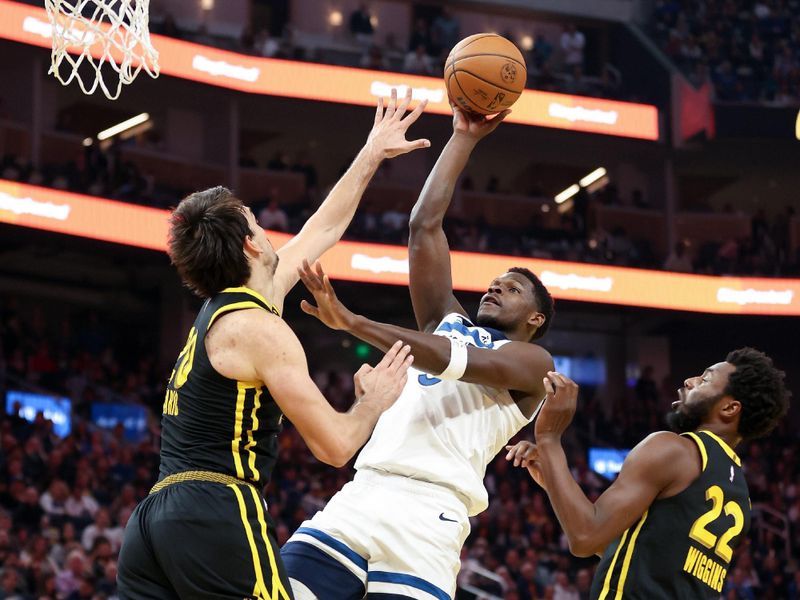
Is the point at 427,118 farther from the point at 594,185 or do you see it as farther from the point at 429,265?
the point at 429,265

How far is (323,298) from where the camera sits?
3.78 metres

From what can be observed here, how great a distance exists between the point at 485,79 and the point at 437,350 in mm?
1489

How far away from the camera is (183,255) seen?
11.3 ft

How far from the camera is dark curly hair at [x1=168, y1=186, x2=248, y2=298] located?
3.42 metres

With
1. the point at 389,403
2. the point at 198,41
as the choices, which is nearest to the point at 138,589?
the point at 389,403

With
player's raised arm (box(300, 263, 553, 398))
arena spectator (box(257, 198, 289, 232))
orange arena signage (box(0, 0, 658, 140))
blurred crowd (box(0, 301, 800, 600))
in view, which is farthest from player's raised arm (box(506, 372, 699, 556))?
orange arena signage (box(0, 0, 658, 140))

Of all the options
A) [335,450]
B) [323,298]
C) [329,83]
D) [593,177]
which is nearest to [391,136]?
[323,298]

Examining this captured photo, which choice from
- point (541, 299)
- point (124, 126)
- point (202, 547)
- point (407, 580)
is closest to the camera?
point (202, 547)

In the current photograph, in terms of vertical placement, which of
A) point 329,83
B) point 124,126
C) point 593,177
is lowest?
point 593,177

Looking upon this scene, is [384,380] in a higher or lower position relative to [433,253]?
lower

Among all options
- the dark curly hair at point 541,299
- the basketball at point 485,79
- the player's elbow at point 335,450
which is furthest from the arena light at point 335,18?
the player's elbow at point 335,450

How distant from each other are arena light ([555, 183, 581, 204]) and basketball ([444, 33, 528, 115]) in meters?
17.7

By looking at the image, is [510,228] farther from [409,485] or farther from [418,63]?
[409,485]

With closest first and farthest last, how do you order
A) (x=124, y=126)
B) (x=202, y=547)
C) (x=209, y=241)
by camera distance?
(x=202, y=547) → (x=209, y=241) → (x=124, y=126)
